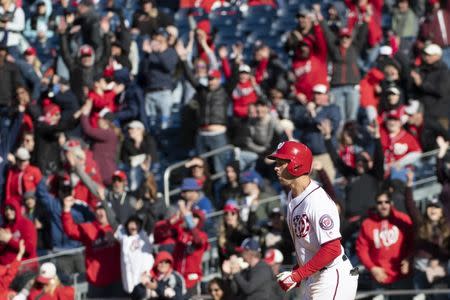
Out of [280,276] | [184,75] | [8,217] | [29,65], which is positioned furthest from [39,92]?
[280,276]

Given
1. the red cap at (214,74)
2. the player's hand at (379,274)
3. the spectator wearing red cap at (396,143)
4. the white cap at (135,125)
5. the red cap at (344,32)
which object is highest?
the red cap at (344,32)

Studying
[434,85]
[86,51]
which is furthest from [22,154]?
[434,85]

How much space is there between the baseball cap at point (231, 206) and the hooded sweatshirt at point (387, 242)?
1456mm

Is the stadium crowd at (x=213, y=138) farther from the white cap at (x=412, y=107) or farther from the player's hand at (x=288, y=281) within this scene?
the player's hand at (x=288, y=281)

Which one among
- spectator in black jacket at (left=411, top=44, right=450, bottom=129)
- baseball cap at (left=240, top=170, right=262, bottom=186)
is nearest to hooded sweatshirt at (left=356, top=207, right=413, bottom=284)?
baseball cap at (left=240, top=170, right=262, bottom=186)

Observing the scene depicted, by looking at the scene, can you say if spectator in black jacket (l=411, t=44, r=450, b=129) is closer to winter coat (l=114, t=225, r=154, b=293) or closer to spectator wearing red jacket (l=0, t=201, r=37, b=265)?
winter coat (l=114, t=225, r=154, b=293)

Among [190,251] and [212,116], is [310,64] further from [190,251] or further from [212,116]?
[190,251]

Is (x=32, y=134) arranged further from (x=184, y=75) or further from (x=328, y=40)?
(x=328, y=40)

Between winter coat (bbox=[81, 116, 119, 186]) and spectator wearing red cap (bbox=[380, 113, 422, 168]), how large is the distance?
353cm

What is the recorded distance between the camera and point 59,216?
16188mm

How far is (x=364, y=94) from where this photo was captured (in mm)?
17469

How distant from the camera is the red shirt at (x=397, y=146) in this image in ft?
51.8

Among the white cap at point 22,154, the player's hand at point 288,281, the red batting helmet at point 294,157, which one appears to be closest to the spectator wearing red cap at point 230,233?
the white cap at point 22,154

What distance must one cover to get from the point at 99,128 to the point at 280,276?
843 centimetres
